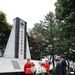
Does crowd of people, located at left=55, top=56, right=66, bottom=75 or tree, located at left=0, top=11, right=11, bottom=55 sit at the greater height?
tree, located at left=0, top=11, right=11, bottom=55

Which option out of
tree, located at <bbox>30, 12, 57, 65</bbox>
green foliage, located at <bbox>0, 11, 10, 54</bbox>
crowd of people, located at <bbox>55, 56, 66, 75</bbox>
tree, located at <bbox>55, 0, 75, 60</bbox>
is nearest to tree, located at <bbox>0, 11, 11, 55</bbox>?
green foliage, located at <bbox>0, 11, 10, 54</bbox>

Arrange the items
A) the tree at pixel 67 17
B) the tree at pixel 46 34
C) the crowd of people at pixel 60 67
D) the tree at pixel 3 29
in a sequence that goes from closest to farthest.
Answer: the crowd of people at pixel 60 67 → the tree at pixel 67 17 → the tree at pixel 3 29 → the tree at pixel 46 34

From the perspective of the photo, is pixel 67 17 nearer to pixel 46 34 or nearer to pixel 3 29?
pixel 3 29

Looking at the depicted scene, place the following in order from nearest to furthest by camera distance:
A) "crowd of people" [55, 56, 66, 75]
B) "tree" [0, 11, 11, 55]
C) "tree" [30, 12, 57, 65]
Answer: "crowd of people" [55, 56, 66, 75] → "tree" [0, 11, 11, 55] → "tree" [30, 12, 57, 65]

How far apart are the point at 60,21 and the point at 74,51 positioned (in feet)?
30.3

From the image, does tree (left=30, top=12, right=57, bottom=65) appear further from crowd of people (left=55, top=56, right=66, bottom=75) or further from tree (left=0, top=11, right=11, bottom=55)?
A: crowd of people (left=55, top=56, right=66, bottom=75)

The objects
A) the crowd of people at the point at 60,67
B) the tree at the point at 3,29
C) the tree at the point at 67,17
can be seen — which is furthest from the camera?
the tree at the point at 3,29

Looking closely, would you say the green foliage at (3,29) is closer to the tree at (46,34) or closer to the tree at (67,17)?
the tree at (67,17)

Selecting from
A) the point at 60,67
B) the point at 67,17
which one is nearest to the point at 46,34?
the point at 67,17

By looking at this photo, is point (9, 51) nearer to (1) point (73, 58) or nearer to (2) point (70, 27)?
(2) point (70, 27)

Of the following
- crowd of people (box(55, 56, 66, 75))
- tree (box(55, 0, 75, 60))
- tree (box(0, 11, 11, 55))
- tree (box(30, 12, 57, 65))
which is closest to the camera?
crowd of people (box(55, 56, 66, 75))

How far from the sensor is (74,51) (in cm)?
2903

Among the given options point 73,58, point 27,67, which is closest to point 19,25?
point 27,67

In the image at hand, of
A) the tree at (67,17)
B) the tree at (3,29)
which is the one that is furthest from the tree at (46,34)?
the tree at (67,17)
